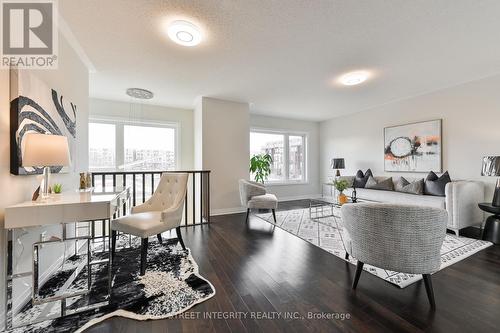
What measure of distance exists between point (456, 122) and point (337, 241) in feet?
11.1

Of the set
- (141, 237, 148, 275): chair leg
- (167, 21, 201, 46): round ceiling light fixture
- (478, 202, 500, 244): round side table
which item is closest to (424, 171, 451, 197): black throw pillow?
(478, 202, 500, 244): round side table

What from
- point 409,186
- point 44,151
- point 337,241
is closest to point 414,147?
point 409,186

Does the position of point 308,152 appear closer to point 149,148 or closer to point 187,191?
point 187,191

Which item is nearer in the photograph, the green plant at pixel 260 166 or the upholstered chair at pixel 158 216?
the upholstered chair at pixel 158 216

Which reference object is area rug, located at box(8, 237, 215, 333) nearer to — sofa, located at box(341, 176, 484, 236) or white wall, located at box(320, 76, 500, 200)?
sofa, located at box(341, 176, 484, 236)

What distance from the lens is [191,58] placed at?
2.82 metres

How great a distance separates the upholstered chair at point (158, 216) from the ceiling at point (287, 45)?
1.73 m

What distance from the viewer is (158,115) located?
16.8ft

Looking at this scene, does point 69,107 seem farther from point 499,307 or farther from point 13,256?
point 499,307

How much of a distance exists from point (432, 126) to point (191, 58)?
482 centimetres

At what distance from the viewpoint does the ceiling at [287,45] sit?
1.91m

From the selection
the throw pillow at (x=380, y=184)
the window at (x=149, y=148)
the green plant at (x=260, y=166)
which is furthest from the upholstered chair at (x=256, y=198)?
the throw pillow at (x=380, y=184)

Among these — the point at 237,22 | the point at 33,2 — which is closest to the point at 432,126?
the point at 237,22

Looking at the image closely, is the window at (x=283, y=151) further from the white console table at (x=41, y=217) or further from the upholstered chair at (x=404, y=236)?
the white console table at (x=41, y=217)
